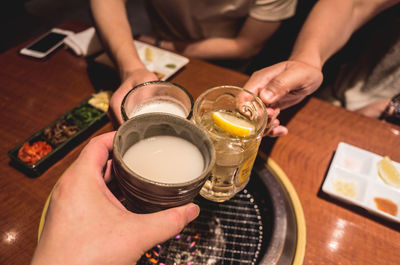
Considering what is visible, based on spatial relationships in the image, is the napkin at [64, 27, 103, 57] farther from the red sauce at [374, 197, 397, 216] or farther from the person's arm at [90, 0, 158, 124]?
the red sauce at [374, 197, 397, 216]

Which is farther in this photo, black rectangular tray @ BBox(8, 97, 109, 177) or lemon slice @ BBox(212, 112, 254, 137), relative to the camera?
black rectangular tray @ BBox(8, 97, 109, 177)

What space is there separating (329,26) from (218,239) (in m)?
1.82

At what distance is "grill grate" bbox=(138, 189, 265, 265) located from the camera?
4.31 ft

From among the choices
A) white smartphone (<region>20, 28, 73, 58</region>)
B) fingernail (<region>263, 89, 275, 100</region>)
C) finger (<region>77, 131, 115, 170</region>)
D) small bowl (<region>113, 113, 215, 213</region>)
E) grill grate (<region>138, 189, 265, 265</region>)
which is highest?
small bowl (<region>113, 113, 215, 213</region>)

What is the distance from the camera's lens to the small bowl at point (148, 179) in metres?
0.72

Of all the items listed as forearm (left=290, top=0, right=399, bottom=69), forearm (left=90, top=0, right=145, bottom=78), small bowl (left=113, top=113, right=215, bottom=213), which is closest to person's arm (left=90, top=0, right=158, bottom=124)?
forearm (left=90, top=0, right=145, bottom=78)

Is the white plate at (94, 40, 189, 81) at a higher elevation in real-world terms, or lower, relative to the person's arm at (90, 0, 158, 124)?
lower

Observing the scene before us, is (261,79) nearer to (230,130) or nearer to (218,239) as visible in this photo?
(230,130)

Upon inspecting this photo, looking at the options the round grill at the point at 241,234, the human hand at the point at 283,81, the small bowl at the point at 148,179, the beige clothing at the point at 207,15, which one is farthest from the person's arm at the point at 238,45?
the small bowl at the point at 148,179

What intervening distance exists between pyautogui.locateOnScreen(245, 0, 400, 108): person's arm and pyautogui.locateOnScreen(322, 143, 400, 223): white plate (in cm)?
50

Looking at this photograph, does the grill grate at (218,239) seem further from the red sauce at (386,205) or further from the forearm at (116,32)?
the forearm at (116,32)

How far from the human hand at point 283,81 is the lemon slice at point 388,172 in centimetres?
65

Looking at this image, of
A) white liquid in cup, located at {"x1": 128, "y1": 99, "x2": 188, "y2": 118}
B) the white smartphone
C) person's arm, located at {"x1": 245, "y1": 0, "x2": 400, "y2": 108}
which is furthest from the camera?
the white smartphone

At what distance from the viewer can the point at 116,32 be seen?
2.15 meters
